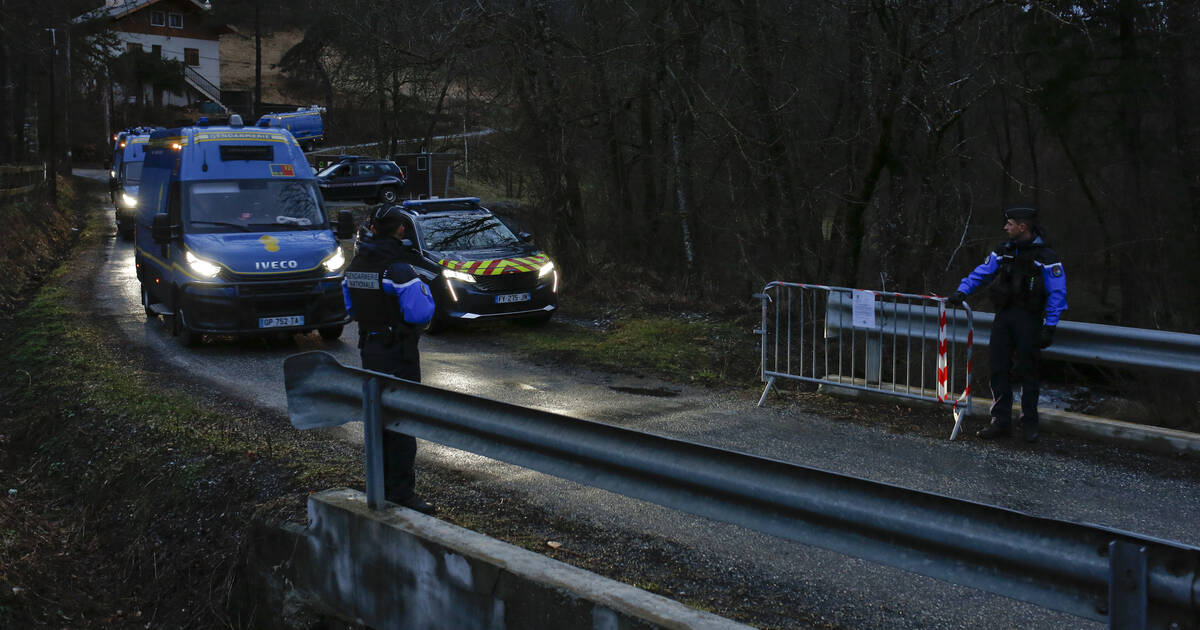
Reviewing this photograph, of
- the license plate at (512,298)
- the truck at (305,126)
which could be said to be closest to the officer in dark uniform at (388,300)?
the license plate at (512,298)

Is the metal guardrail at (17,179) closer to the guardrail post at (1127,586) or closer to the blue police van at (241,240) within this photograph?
the blue police van at (241,240)

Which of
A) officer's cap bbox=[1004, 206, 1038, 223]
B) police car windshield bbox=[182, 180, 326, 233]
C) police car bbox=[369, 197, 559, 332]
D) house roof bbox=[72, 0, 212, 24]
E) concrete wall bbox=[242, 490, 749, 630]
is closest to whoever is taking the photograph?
concrete wall bbox=[242, 490, 749, 630]

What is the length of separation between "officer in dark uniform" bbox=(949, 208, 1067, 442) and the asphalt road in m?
0.34

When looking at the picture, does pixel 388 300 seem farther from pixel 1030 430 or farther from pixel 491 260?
pixel 491 260

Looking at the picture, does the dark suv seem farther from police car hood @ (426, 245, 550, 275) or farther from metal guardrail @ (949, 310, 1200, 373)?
metal guardrail @ (949, 310, 1200, 373)

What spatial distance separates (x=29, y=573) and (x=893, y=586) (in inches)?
205

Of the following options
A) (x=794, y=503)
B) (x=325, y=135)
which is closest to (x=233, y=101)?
(x=325, y=135)

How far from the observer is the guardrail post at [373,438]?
508 cm

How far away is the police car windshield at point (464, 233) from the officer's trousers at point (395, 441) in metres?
9.04

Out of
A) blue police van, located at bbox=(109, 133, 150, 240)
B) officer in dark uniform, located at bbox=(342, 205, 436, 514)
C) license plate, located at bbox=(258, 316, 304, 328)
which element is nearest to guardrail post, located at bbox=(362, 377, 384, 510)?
officer in dark uniform, located at bbox=(342, 205, 436, 514)

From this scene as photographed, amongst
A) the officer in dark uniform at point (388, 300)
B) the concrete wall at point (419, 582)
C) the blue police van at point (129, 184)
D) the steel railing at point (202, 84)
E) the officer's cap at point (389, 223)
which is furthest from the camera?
the steel railing at point (202, 84)

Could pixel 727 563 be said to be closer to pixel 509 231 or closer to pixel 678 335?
pixel 678 335

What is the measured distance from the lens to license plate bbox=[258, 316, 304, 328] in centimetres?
1278

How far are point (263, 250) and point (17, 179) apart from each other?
2092 cm
